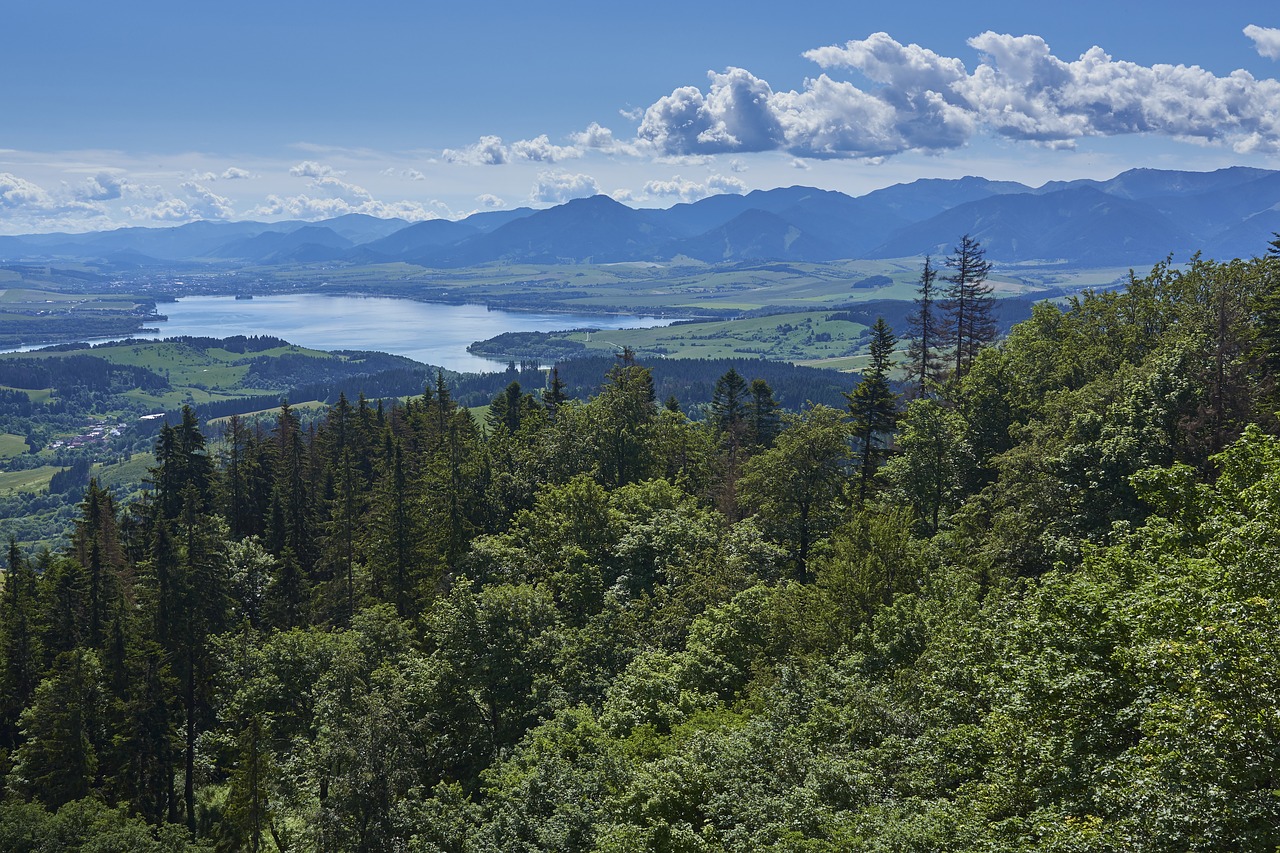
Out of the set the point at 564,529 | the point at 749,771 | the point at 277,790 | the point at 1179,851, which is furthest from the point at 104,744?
the point at 1179,851

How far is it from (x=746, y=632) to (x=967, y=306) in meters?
41.8

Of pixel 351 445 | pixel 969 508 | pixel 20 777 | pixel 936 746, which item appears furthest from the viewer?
pixel 351 445

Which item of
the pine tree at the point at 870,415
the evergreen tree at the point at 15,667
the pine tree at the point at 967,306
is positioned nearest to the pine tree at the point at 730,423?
the pine tree at the point at 870,415

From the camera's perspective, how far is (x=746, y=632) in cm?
3703

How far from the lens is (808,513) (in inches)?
2015

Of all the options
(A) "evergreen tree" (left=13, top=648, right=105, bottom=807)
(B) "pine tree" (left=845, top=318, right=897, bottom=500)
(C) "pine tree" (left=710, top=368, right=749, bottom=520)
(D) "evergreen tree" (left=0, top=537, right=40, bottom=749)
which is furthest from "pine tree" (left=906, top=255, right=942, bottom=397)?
(D) "evergreen tree" (left=0, top=537, right=40, bottom=749)

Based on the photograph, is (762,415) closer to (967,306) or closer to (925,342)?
(925,342)

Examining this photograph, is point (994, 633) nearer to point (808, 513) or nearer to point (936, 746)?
point (936, 746)

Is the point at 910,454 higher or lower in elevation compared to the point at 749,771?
higher

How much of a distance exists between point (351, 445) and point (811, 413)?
185 feet

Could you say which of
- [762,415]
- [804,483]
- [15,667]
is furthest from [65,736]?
[762,415]

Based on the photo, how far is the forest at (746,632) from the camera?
59.6 feet

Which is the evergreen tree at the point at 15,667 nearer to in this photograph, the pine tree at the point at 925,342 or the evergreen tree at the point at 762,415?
the evergreen tree at the point at 762,415

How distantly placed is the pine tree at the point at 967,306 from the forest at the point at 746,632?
57 centimetres
